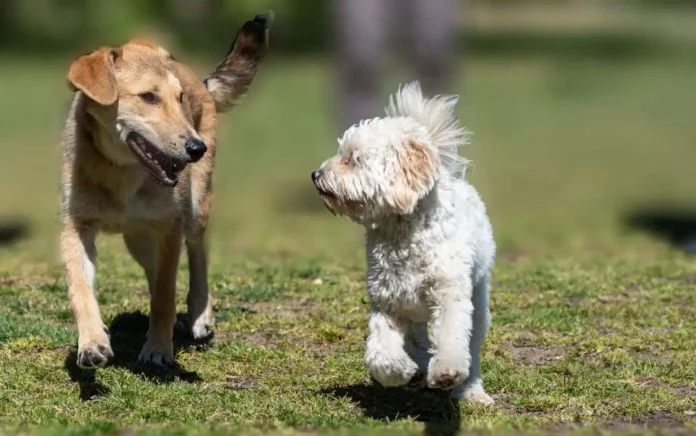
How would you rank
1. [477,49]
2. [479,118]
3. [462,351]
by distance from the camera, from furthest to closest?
[477,49] < [479,118] < [462,351]

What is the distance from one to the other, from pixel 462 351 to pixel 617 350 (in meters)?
1.96

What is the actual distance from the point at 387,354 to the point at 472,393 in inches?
26.6

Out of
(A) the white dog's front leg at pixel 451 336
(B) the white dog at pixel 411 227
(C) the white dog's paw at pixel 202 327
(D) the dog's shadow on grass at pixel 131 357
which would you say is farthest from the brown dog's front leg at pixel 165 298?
(A) the white dog's front leg at pixel 451 336

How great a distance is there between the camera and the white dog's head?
18.2 ft

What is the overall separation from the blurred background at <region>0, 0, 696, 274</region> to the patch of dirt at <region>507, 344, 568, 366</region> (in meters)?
1.57

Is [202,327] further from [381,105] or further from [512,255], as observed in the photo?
[381,105]

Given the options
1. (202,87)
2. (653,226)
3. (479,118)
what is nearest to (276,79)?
(479,118)

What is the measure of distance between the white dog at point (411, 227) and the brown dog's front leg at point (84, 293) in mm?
1337

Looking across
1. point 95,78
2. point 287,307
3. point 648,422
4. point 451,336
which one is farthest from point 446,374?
point 287,307

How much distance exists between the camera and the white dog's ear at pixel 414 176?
18.2ft

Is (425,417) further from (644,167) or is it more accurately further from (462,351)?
(644,167)

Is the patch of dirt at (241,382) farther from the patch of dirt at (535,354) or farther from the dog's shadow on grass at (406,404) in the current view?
the patch of dirt at (535,354)

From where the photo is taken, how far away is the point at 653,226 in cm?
1381

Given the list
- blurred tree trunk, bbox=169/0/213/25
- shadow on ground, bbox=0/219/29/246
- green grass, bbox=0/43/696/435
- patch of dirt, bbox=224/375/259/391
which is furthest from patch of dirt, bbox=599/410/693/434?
blurred tree trunk, bbox=169/0/213/25
